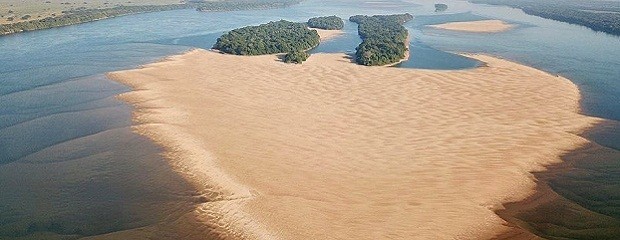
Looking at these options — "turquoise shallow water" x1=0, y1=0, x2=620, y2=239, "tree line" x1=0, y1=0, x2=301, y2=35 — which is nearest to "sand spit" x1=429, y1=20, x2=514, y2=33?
"turquoise shallow water" x1=0, y1=0, x2=620, y2=239

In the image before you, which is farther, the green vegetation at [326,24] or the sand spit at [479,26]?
the green vegetation at [326,24]

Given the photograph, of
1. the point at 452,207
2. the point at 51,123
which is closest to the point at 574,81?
the point at 452,207

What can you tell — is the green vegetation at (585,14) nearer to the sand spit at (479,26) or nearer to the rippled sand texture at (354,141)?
the sand spit at (479,26)

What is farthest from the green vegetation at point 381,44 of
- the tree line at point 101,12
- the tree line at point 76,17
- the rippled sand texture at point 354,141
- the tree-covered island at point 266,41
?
the tree line at point 76,17

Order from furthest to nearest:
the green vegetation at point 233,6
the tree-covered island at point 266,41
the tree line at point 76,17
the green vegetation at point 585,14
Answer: the green vegetation at point 233,6 < the green vegetation at point 585,14 < the tree line at point 76,17 < the tree-covered island at point 266,41

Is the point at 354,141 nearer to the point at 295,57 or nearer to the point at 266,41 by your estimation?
the point at 295,57

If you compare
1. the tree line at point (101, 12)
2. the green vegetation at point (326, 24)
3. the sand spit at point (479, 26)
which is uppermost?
the tree line at point (101, 12)
